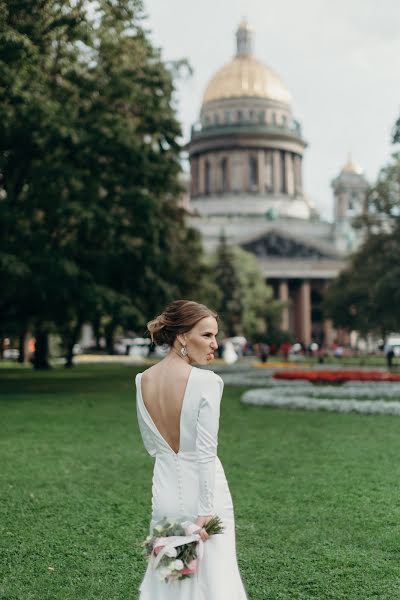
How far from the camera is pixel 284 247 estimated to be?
90000mm

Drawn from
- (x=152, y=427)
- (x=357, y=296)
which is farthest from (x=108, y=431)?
(x=357, y=296)

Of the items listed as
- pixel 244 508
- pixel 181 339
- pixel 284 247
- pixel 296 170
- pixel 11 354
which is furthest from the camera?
pixel 296 170

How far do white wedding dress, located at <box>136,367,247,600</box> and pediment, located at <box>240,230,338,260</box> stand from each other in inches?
3325

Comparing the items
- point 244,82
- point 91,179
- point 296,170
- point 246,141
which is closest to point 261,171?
point 246,141

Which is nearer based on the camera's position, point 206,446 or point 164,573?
point 164,573

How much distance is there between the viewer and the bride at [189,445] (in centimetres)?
380

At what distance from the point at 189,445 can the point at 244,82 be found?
95.0m

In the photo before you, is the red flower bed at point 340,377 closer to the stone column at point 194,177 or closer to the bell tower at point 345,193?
the bell tower at point 345,193

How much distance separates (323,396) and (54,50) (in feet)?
35.2

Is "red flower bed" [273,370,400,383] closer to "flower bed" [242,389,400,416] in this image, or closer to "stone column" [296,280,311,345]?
"flower bed" [242,389,400,416]

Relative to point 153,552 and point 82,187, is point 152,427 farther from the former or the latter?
point 82,187

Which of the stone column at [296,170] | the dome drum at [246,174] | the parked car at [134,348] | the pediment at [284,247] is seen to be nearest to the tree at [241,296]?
the parked car at [134,348]

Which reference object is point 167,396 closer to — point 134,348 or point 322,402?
point 322,402

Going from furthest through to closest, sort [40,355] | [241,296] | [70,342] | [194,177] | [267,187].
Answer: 1. [194,177]
2. [267,187]
3. [241,296]
4. [70,342]
5. [40,355]
